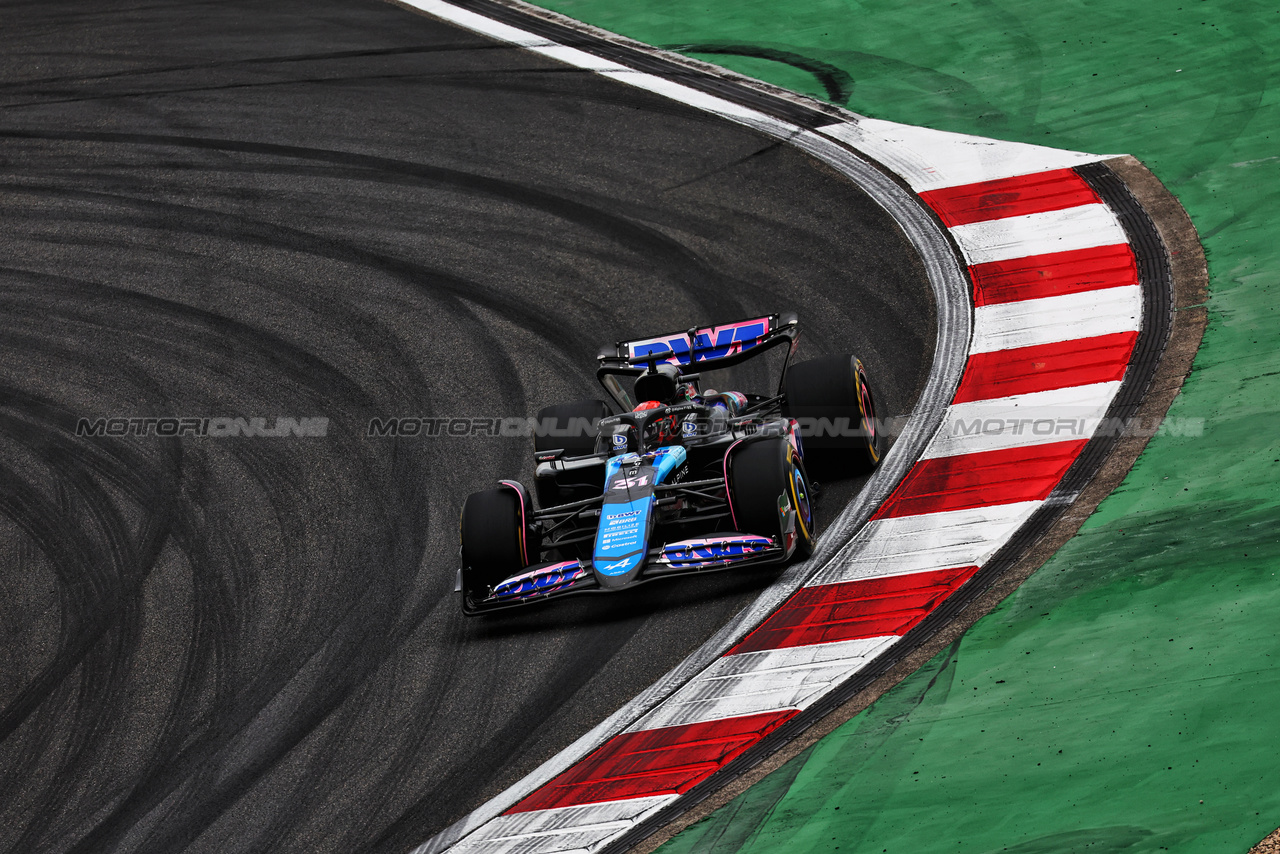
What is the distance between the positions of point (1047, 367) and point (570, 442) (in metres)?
3.50

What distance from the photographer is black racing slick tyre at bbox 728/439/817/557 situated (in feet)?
26.2

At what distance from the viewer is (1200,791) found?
601cm

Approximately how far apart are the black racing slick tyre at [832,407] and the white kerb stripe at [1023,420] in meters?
0.55

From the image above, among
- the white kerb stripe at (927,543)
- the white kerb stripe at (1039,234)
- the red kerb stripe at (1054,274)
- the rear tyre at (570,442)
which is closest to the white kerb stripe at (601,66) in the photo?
the white kerb stripe at (1039,234)

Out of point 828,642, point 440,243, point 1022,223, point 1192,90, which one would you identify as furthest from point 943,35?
point 828,642

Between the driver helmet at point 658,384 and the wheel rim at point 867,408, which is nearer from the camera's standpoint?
the wheel rim at point 867,408

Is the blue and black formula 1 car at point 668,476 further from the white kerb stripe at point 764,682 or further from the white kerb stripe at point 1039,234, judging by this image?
the white kerb stripe at point 1039,234

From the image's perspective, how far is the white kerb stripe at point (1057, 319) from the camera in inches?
396

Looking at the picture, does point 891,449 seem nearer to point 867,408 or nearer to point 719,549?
point 867,408

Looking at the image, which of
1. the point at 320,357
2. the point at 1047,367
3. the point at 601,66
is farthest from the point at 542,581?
the point at 601,66

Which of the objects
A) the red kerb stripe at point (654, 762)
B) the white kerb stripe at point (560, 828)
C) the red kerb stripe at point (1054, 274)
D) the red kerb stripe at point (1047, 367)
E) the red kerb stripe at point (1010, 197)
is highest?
the red kerb stripe at point (1010, 197)

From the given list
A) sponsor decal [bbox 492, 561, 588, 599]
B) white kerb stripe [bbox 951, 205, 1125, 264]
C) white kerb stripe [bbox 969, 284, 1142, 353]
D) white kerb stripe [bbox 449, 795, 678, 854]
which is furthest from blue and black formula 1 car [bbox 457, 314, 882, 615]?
white kerb stripe [bbox 951, 205, 1125, 264]

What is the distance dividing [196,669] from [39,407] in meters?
4.26

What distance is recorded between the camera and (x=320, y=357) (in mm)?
11781
